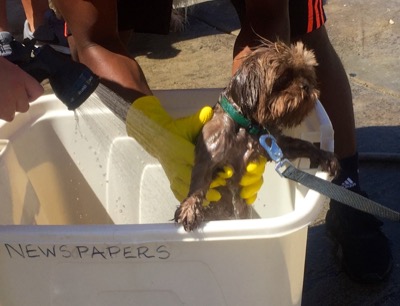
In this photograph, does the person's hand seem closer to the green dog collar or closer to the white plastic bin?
the white plastic bin

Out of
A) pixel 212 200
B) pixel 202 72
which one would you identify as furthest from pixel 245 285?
pixel 202 72

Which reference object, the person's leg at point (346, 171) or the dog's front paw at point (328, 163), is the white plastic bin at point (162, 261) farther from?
the person's leg at point (346, 171)

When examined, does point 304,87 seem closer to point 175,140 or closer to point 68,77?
point 175,140

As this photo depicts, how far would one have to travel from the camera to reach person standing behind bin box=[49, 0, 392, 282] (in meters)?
1.74

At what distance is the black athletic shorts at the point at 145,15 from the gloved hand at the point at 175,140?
442 millimetres

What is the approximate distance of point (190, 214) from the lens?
1.37 meters

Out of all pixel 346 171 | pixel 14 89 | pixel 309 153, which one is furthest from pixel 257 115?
pixel 346 171

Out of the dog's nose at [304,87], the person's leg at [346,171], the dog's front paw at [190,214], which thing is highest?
the dog's nose at [304,87]

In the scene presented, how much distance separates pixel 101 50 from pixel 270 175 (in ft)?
1.92

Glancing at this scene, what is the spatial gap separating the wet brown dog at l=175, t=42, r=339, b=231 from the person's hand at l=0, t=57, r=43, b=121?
39 cm

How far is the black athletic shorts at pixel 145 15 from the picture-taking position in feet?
6.53

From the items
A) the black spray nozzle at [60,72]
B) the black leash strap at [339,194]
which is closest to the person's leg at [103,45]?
the black spray nozzle at [60,72]

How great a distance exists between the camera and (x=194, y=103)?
1.97 metres

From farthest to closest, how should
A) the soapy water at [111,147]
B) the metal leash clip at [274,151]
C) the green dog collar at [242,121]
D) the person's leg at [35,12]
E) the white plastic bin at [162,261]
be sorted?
the person's leg at [35,12]
the soapy water at [111,147]
the green dog collar at [242,121]
the metal leash clip at [274,151]
the white plastic bin at [162,261]
